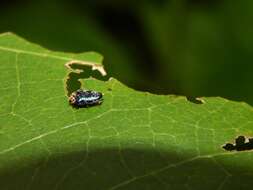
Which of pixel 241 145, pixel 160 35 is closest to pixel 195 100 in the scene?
pixel 241 145

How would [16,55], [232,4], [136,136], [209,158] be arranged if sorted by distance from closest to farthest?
[209,158], [136,136], [16,55], [232,4]

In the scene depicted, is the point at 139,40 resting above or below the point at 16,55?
above

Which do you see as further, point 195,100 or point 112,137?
point 195,100

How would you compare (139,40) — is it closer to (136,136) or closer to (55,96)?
(55,96)

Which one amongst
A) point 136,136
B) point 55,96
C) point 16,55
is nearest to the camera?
point 136,136

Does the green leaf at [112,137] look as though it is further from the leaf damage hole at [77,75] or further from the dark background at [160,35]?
the dark background at [160,35]

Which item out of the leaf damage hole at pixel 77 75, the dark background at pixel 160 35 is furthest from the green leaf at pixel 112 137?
the dark background at pixel 160 35

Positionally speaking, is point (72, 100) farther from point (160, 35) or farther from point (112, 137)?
point (160, 35)

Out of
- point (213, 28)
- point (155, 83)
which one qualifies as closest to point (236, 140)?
point (155, 83)

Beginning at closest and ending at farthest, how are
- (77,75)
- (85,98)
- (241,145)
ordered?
1. (241,145)
2. (85,98)
3. (77,75)
